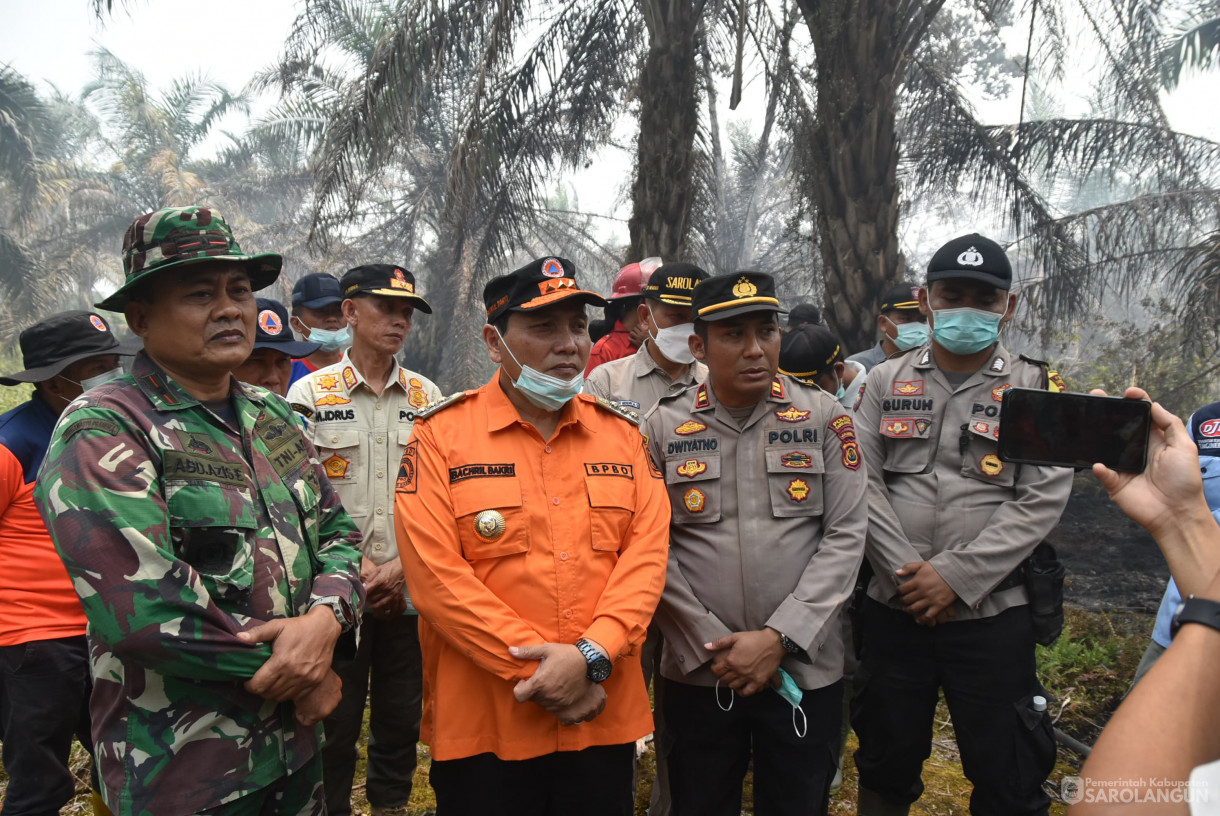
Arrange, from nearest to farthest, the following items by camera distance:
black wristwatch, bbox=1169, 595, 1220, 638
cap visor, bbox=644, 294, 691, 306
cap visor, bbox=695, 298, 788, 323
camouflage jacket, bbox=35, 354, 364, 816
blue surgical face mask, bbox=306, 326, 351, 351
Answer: black wristwatch, bbox=1169, 595, 1220, 638 < camouflage jacket, bbox=35, 354, 364, 816 < cap visor, bbox=695, 298, 788, 323 < cap visor, bbox=644, 294, 691, 306 < blue surgical face mask, bbox=306, 326, 351, 351

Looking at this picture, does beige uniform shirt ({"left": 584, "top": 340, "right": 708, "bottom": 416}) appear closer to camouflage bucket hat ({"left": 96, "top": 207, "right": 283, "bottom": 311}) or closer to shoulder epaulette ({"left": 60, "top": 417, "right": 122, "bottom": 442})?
camouflage bucket hat ({"left": 96, "top": 207, "right": 283, "bottom": 311})

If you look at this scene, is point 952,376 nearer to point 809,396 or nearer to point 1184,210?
point 809,396

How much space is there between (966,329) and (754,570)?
3.92ft

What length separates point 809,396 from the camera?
2.63m

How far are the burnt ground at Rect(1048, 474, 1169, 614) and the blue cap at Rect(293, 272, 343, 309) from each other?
5815 millimetres

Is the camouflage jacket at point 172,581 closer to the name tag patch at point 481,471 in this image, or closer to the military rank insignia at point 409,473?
the military rank insignia at point 409,473

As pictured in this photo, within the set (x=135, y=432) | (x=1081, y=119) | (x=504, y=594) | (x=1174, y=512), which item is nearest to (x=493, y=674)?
(x=504, y=594)

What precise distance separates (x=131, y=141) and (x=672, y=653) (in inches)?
1269

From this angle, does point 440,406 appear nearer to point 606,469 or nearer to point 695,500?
point 606,469

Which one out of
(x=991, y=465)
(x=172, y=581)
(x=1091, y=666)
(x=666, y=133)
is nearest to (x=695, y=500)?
(x=991, y=465)

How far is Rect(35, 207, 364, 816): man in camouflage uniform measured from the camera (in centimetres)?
163

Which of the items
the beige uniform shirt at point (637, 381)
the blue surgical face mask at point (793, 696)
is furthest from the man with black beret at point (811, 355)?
the blue surgical face mask at point (793, 696)

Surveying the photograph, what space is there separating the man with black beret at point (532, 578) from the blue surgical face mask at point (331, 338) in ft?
6.69

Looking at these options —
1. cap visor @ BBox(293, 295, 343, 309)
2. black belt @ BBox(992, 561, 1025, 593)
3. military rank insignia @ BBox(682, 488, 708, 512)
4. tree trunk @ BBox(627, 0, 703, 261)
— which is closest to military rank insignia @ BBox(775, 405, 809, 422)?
military rank insignia @ BBox(682, 488, 708, 512)
